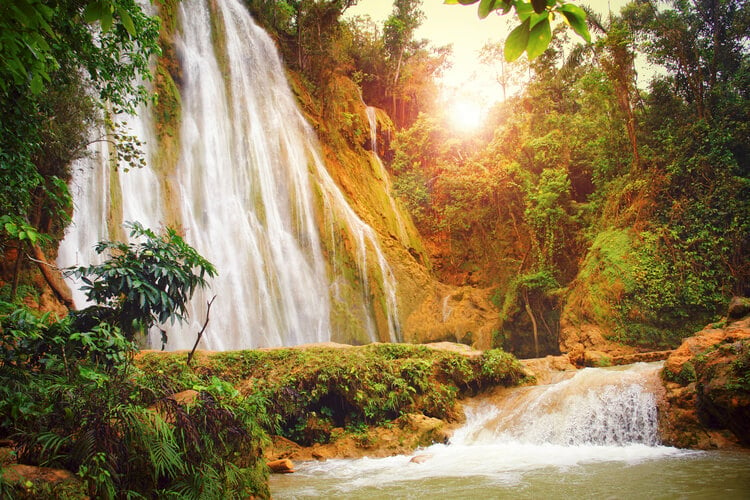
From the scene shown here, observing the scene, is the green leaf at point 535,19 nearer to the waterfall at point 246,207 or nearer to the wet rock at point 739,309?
the wet rock at point 739,309

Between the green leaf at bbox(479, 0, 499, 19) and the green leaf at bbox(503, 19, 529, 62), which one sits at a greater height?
the green leaf at bbox(479, 0, 499, 19)

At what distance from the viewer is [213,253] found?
12656mm

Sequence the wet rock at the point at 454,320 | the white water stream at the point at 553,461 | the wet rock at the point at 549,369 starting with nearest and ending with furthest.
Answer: the white water stream at the point at 553,461
the wet rock at the point at 549,369
the wet rock at the point at 454,320

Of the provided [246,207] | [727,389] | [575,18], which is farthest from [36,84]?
[246,207]

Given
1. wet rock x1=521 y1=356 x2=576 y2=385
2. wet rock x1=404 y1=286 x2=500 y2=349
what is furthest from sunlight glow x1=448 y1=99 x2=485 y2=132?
wet rock x1=521 y1=356 x2=576 y2=385

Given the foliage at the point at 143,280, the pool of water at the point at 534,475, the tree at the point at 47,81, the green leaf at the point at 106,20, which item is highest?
the tree at the point at 47,81

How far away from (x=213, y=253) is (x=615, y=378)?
34.5ft

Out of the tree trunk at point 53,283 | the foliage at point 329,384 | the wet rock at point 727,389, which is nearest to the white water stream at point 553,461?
the wet rock at point 727,389

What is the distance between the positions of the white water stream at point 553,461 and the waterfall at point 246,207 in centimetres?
653

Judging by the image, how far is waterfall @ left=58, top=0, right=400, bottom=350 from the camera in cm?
1172

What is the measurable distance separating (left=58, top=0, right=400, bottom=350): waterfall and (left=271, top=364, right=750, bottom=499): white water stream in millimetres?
6533

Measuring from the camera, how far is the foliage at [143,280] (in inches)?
183

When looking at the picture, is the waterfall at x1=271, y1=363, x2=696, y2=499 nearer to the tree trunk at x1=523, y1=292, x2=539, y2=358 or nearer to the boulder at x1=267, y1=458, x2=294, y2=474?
the boulder at x1=267, y1=458, x2=294, y2=474

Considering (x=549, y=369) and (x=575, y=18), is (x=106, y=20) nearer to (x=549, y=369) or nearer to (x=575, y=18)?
(x=575, y=18)
